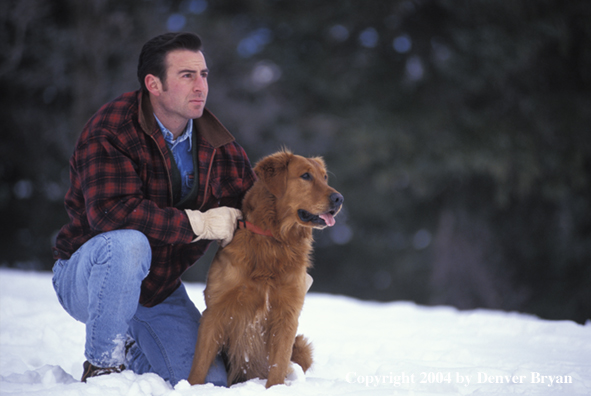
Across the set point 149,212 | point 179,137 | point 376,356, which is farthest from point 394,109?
point 149,212

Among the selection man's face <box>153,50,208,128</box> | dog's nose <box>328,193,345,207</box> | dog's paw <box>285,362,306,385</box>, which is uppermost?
man's face <box>153,50,208,128</box>

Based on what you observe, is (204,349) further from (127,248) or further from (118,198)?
(118,198)

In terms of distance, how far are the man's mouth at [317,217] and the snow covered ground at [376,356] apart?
760 millimetres

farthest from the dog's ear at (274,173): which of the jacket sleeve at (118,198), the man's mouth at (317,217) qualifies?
the jacket sleeve at (118,198)

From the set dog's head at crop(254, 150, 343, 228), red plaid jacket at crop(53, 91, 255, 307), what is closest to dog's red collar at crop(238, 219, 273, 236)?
dog's head at crop(254, 150, 343, 228)

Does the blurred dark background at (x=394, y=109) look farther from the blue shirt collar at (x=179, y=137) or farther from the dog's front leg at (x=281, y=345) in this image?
the dog's front leg at (x=281, y=345)

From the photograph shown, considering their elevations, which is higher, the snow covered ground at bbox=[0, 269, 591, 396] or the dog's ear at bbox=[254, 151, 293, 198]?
the dog's ear at bbox=[254, 151, 293, 198]

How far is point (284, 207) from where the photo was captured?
2801mm

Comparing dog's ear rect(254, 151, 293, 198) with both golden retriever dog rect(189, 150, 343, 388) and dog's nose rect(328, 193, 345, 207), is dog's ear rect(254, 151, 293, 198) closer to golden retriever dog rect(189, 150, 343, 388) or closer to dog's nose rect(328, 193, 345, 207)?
golden retriever dog rect(189, 150, 343, 388)

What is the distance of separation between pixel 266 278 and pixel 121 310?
0.69m

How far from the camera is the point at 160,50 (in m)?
2.74

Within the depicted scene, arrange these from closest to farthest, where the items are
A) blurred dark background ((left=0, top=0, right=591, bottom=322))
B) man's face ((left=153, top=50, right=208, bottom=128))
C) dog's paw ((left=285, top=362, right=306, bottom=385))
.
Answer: dog's paw ((left=285, top=362, right=306, bottom=385)), man's face ((left=153, top=50, right=208, bottom=128)), blurred dark background ((left=0, top=0, right=591, bottom=322))

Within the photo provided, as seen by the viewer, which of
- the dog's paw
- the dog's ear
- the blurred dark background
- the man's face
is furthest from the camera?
the blurred dark background

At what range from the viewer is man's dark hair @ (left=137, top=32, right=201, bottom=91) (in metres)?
2.73
